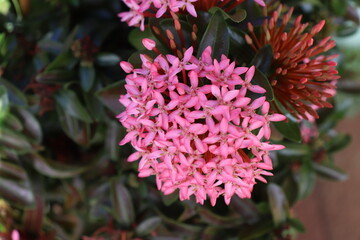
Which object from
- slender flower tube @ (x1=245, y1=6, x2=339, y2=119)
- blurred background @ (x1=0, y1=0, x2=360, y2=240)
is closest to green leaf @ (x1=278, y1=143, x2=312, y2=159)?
blurred background @ (x1=0, y1=0, x2=360, y2=240)

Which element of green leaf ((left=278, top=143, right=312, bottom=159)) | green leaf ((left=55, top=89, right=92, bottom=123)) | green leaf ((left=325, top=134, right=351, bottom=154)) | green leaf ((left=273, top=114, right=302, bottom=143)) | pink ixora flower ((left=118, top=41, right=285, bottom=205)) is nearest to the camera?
pink ixora flower ((left=118, top=41, right=285, bottom=205))

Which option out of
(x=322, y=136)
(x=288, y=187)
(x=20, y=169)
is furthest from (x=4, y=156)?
(x=322, y=136)

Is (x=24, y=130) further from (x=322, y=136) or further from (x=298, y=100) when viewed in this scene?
(x=322, y=136)

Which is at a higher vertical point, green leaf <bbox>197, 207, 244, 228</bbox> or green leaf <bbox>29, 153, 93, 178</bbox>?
green leaf <bbox>29, 153, 93, 178</bbox>

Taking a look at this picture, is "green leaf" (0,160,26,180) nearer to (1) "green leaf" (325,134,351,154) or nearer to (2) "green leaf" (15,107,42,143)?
(2) "green leaf" (15,107,42,143)

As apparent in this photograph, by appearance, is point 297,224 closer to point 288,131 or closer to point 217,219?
point 217,219

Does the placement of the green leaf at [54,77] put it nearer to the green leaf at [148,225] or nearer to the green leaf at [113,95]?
the green leaf at [113,95]

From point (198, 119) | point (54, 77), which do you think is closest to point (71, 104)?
point (54, 77)
